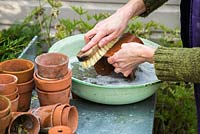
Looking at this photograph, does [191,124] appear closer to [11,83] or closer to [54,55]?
[54,55]

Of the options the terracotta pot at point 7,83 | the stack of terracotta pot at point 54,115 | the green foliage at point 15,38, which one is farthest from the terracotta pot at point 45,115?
the green foliage at point 15,38

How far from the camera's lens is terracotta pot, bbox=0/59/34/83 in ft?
5.36

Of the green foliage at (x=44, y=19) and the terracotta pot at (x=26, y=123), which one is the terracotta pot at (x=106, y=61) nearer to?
the terracotta pot at (x=26, y=123)

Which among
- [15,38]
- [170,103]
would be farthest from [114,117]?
[15,38]

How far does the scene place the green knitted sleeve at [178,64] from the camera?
153cm

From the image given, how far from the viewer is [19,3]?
3178 millimetres

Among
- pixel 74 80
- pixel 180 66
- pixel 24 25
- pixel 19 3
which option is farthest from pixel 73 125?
pixel 19 3

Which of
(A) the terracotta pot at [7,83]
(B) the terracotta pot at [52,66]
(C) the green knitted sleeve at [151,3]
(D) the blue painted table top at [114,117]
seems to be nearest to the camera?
(A) the terracotta pot at [7,83]

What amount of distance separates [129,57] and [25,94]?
406 mm

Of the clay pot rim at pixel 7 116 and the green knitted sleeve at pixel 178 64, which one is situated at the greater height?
the green knitted sleeve at pixel 178 64

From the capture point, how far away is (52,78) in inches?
63.5

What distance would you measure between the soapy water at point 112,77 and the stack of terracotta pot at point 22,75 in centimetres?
29

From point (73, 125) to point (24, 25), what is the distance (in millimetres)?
1515

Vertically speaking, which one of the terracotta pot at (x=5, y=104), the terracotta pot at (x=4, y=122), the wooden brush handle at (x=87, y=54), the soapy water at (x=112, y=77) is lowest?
the soapy water at (x=112, y=77)
